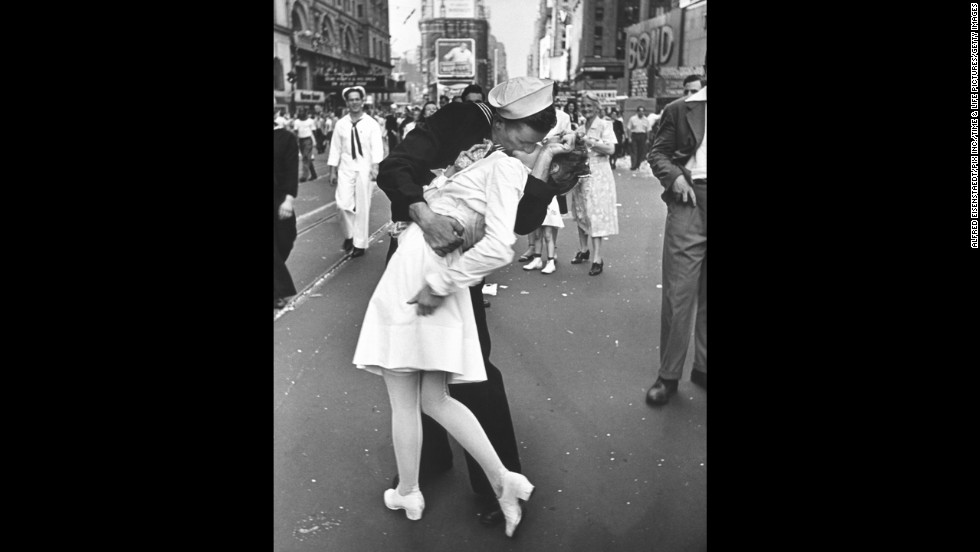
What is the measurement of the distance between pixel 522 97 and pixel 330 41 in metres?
0.94

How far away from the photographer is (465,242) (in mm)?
1958

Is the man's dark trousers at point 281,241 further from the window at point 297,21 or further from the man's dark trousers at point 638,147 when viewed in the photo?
the man's dark trousers at point 638,147

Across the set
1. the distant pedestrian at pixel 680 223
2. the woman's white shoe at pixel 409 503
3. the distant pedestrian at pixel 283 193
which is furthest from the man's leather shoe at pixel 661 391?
the distant pedestrian at pixel 283 193

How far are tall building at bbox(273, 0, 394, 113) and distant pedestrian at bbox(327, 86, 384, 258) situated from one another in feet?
1.37

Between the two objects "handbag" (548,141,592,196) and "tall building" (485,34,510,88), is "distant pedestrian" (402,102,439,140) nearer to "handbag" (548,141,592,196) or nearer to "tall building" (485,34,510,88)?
"tall building" (485,34,510,88)

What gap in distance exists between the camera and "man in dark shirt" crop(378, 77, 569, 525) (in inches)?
77.3

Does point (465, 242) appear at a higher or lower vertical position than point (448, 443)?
higher

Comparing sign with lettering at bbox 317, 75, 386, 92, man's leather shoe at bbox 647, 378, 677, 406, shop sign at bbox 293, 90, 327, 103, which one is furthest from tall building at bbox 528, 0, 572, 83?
man's leather shoe at bbox 647, 378, 677, 406
